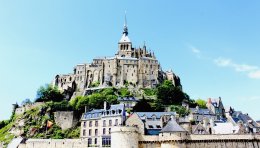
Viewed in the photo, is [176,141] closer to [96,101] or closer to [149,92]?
[96,101]

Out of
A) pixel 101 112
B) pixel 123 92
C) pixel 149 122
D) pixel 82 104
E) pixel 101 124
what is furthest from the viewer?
pixel 123 92

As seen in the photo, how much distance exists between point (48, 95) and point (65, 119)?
14.9 meters

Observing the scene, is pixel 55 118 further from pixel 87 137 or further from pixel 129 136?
pixel 129 136

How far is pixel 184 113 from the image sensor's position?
62.7 meters

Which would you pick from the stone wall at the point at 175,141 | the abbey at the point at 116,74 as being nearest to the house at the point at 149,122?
the stone wall at the point at 175,141

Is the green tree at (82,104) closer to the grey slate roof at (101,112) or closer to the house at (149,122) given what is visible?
the grey slate roof at (101,112)

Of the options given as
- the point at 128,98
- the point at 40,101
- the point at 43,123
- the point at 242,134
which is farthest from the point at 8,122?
the point at 242,134

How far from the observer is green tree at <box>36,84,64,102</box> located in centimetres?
7488

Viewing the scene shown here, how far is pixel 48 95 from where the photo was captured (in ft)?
246

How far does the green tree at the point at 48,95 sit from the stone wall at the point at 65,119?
12.6 m

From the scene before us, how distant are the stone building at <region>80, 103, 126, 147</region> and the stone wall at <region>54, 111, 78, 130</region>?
24.4ft

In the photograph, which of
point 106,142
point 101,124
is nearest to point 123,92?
point 101,124

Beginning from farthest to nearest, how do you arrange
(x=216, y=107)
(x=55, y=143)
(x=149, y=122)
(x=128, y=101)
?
(x=216, y=107)
(x=128, y=101)
(x=149, y=122)
(x=55, y=143)

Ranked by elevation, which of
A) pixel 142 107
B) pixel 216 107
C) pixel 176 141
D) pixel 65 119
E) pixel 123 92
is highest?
pixel 123 92
